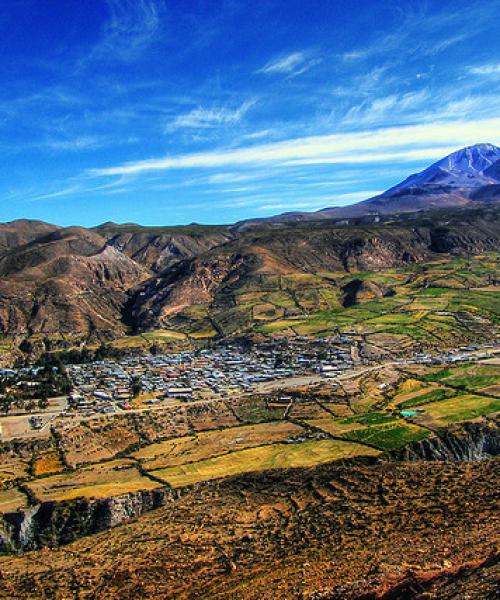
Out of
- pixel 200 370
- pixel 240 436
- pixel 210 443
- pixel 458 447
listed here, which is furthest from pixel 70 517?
pixel 200 370

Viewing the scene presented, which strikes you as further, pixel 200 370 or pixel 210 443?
pixel 200 370

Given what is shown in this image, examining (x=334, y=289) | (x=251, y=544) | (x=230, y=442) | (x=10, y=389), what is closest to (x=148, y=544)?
(x=251, y=544)

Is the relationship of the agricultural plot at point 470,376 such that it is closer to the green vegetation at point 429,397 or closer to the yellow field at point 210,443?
the green vegetation at point 429,397

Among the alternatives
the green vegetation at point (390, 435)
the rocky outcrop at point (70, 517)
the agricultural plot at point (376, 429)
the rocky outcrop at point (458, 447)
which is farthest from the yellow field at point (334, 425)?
the rocky outcrop at point (70, 517)

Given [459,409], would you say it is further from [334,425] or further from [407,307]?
[407,307]

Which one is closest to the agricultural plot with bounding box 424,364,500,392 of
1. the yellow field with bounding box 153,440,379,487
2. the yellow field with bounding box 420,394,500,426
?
the yellow field with bounding box 420,394,500,426

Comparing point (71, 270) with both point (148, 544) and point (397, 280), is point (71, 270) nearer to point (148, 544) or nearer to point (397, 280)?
point (397, 280)
